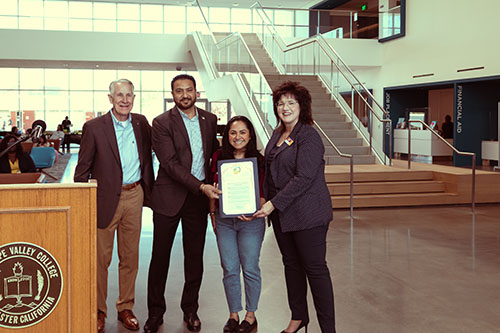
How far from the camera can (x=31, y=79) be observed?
29250 mm

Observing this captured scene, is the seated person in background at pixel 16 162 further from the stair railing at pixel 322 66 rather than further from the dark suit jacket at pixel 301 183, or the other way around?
the stair railing at pixel 322 66

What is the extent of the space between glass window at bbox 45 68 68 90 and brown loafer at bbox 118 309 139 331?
2750 centimetres

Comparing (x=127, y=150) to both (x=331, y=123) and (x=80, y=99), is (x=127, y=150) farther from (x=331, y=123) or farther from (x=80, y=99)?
(x=80, y=99)

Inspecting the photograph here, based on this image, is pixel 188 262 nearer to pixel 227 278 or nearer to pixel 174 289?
pixel 227 278

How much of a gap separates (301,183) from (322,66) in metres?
11.9

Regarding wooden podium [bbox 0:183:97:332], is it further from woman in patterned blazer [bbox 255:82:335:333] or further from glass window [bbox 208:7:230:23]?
glass window [bbox 208:7:230:23]

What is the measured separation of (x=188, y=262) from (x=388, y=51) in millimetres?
16342

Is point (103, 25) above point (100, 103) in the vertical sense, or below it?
above

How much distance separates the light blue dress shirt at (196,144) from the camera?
12.5 feet

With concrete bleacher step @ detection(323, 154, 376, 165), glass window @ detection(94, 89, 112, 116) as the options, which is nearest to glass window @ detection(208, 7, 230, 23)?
glass window @ detection(94, 89, 112, 116)

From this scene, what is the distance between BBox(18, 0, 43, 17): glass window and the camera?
77.3 ft

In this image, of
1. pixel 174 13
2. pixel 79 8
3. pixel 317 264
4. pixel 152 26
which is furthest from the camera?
pixel 174 13

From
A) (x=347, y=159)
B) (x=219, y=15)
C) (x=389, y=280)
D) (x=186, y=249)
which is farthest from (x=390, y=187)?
(x=219, y=15)

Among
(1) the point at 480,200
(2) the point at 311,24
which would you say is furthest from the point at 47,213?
(2) the point at 311,24
